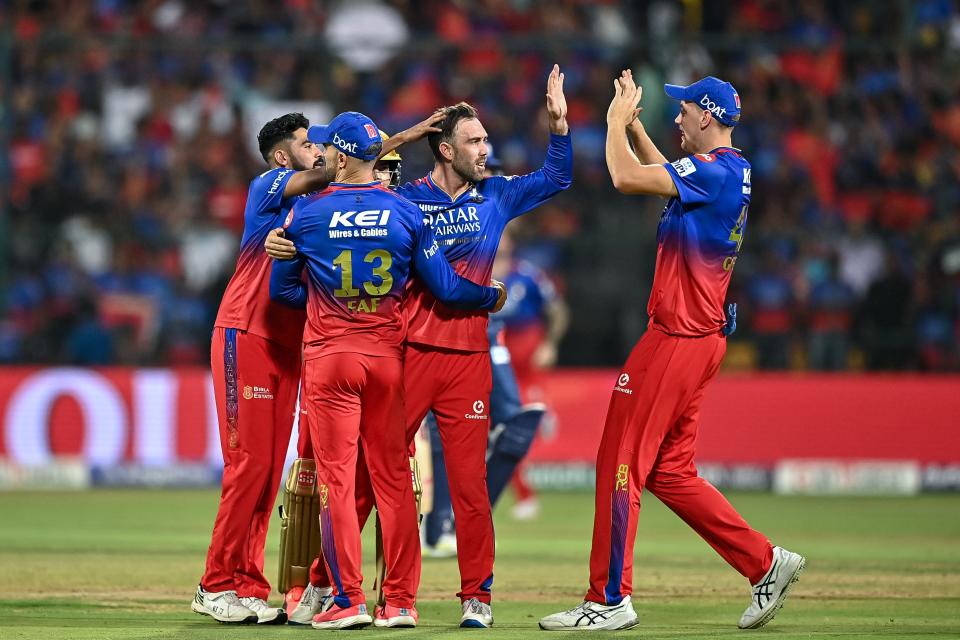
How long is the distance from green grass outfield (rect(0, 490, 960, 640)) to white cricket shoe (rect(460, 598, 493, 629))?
0.08m

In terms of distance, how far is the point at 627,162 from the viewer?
8086 mm

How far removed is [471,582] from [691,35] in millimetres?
12416

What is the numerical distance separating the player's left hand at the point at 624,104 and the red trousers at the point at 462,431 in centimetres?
152

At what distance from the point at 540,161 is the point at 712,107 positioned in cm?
1103

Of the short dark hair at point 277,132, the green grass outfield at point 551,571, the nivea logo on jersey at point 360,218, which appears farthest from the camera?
the short dark hair at point 277,132

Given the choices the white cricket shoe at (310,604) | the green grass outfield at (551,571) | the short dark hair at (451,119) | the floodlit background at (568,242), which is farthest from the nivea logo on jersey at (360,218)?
the floodlit background at (568,242)

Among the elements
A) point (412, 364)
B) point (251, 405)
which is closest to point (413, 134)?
point (412, 364)

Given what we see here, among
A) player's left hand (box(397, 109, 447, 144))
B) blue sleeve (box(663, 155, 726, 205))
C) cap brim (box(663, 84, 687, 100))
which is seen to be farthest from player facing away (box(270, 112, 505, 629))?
cap brim (box(663, 84, 687, 100))

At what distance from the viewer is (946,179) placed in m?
19.0

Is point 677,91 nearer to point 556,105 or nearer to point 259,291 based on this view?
point 556,105

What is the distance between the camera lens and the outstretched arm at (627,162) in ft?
26.5

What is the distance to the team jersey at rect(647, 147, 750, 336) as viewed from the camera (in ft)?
27.2

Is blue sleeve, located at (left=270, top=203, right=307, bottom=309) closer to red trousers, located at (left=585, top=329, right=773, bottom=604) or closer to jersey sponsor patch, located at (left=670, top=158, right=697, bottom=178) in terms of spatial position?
red trousers, located at (left=585, top=329, right=773, bottom=604)

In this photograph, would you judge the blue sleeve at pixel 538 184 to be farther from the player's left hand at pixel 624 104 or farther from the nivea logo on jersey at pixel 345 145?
the nivea logo on jersey at pixel 345 145
